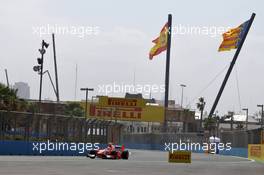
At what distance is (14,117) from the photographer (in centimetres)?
3462

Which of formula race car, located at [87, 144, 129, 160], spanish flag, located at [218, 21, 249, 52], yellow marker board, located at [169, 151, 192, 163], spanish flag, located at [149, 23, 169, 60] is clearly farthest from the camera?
spanish flag, located at [149, 23, 169, 60]

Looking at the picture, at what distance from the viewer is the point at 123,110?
7962 centimetres

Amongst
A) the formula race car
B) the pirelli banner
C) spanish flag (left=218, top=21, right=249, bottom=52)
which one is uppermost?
spanish flag (left=218, top=21, right=249, bottom=52)

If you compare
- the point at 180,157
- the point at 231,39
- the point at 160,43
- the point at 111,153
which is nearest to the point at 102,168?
the point at 180,157

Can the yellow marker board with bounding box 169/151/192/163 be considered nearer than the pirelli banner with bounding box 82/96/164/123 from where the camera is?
Yes

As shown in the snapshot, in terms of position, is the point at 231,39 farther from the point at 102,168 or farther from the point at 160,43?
the point at 102,168

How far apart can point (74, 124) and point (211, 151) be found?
28.2 meters

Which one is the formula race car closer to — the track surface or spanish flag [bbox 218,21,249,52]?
the track surface

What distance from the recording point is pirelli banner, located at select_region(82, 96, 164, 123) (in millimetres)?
64119

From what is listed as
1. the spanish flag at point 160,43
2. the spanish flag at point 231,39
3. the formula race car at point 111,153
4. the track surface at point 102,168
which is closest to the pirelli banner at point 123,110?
the spanish flag at point 160,43

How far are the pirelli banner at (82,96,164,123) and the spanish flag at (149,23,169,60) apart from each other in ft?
19.8

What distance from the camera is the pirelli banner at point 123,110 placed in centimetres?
6412

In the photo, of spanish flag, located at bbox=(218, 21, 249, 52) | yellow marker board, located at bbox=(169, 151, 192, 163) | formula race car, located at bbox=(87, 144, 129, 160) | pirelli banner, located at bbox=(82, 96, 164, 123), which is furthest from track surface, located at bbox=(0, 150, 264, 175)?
pirelli banner, located at bbox=(82, 96, 164, 123)

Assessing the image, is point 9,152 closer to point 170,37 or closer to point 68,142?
point 68,142
